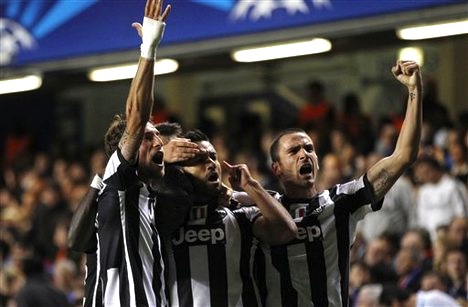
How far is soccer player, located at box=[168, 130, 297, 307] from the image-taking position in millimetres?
7039

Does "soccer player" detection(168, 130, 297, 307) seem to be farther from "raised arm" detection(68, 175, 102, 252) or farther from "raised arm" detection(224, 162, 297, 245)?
"raised arm" detection(68, 175, 102, 252)

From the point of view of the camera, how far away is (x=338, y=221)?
7.43 meters

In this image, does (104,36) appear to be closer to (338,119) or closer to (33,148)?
(338,119)

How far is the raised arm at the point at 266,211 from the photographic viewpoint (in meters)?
6.97

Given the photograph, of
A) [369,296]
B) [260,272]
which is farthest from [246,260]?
[369,296]

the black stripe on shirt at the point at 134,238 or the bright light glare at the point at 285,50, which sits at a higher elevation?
the bright light glare at the point at 285,50

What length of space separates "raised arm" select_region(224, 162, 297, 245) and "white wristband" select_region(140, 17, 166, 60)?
2.67ft

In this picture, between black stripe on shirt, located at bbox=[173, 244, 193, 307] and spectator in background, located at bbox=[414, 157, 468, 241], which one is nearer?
black stripe on shirt, located at bbox=[173, 244, 193, 307]

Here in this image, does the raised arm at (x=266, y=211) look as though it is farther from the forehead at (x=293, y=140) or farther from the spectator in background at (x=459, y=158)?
the spectator in background at (x=459, y=158)

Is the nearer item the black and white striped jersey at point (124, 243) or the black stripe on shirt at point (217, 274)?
the black and white striped jersey at point (124, 243)

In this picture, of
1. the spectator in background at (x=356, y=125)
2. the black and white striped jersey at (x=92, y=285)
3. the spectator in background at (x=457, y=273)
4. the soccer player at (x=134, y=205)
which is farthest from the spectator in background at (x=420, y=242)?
the soccer player at (x=134, y=205)

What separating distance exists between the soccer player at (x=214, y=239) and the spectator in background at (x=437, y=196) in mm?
5010

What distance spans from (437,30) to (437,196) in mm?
1561

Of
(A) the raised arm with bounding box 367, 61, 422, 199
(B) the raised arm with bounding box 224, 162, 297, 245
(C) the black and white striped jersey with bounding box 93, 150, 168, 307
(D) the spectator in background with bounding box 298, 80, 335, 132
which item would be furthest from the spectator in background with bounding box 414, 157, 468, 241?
(C) the black and white striped jersey with bounding box 93, 150, 168, 307
